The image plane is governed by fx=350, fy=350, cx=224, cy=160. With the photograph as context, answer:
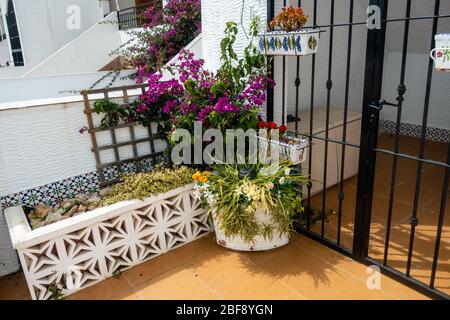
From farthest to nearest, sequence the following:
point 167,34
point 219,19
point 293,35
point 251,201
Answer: point 167,34
point 219,19
point 251,201
point 293,35

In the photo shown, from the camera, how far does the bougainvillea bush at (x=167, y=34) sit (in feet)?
15.7

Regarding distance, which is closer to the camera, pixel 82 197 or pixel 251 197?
pixel 251 197

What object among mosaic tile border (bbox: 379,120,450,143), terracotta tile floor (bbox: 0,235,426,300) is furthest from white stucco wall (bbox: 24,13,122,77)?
mosaic tile border (bbox: 379,120,450,143)

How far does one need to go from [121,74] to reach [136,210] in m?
3.05

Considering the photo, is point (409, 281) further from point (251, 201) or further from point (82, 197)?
point (82, 197)

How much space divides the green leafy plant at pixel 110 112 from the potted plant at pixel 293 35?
145cm

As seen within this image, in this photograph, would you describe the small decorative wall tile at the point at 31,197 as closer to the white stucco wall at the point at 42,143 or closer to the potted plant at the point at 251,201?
the white stucco wall at the point at 42,143

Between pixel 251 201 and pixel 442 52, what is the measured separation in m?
1.54

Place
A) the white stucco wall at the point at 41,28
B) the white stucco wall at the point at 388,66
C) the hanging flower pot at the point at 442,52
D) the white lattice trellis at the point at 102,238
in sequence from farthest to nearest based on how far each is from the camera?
1. the white stucco wall at the point at 41,28
2. the white stucco wall at the point at 388,66
3. the white lattice trellis at the point at 102,238
4. the hanging flower pot at the point at 442,52

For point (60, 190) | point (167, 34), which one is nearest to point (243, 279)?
point (60, 190)

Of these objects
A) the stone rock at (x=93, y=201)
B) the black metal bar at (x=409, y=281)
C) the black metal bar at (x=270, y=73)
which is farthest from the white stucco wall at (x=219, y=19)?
the black metal bar at (x=409, y=281)

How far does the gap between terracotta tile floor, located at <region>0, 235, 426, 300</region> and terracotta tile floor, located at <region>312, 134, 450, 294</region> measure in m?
0.26

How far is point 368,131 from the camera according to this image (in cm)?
243
